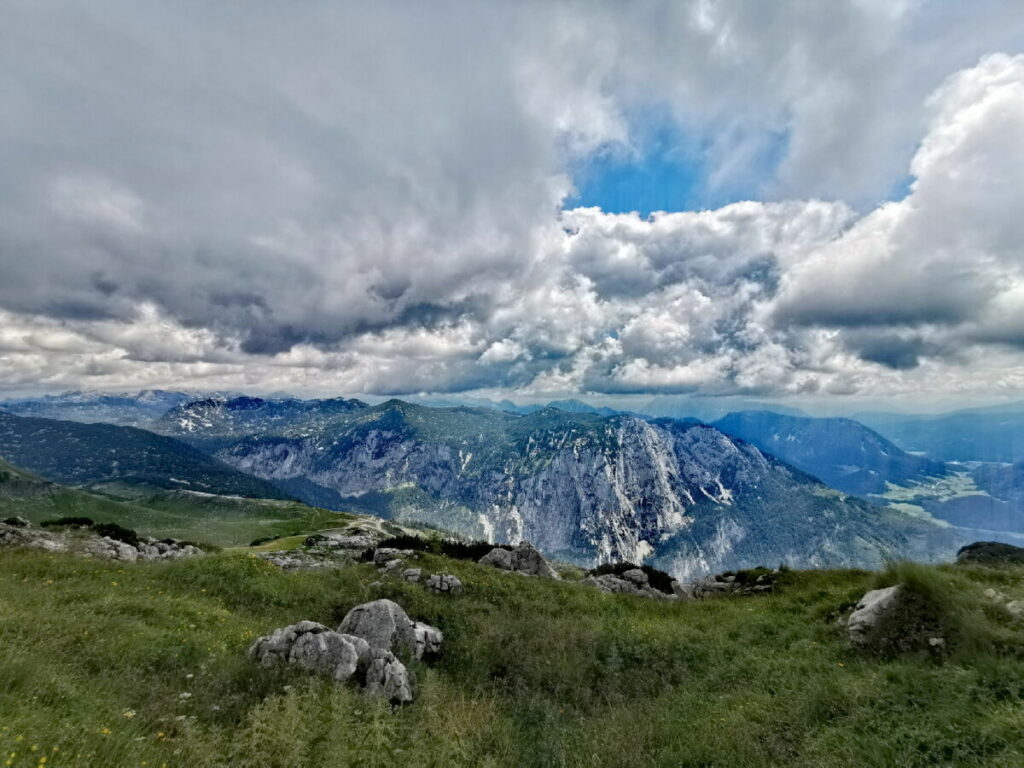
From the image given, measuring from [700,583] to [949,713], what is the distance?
3143 centimetres

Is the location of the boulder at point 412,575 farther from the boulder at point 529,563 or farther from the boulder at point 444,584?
the boulder at point 529,563

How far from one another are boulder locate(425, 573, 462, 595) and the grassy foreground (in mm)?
4050

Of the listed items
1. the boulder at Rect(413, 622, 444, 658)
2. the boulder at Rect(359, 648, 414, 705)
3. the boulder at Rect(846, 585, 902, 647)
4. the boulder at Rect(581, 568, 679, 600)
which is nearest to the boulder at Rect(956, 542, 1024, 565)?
the boulder at Rect(581, 568, 679, 600)

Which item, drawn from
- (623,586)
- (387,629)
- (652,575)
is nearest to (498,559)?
(623,586)

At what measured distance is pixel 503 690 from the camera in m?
17.6

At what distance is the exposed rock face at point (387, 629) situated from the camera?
1888 cm

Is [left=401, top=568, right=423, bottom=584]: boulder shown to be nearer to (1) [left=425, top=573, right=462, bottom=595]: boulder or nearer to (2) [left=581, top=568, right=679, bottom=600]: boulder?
(1) [left=425, top=573, right=462, bottom=595]: boulder

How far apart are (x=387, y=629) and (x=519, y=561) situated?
24.1 m

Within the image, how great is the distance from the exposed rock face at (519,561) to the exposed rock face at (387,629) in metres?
20.9

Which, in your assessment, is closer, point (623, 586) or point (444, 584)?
point (444, 584)

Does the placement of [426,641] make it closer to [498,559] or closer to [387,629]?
[387,629]

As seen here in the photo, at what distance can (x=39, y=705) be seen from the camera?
9430 mm

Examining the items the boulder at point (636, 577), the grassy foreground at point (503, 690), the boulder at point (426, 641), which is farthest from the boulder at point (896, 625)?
the boulder at point (636, 577)

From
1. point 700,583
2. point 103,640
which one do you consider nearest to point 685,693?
point 103,640
